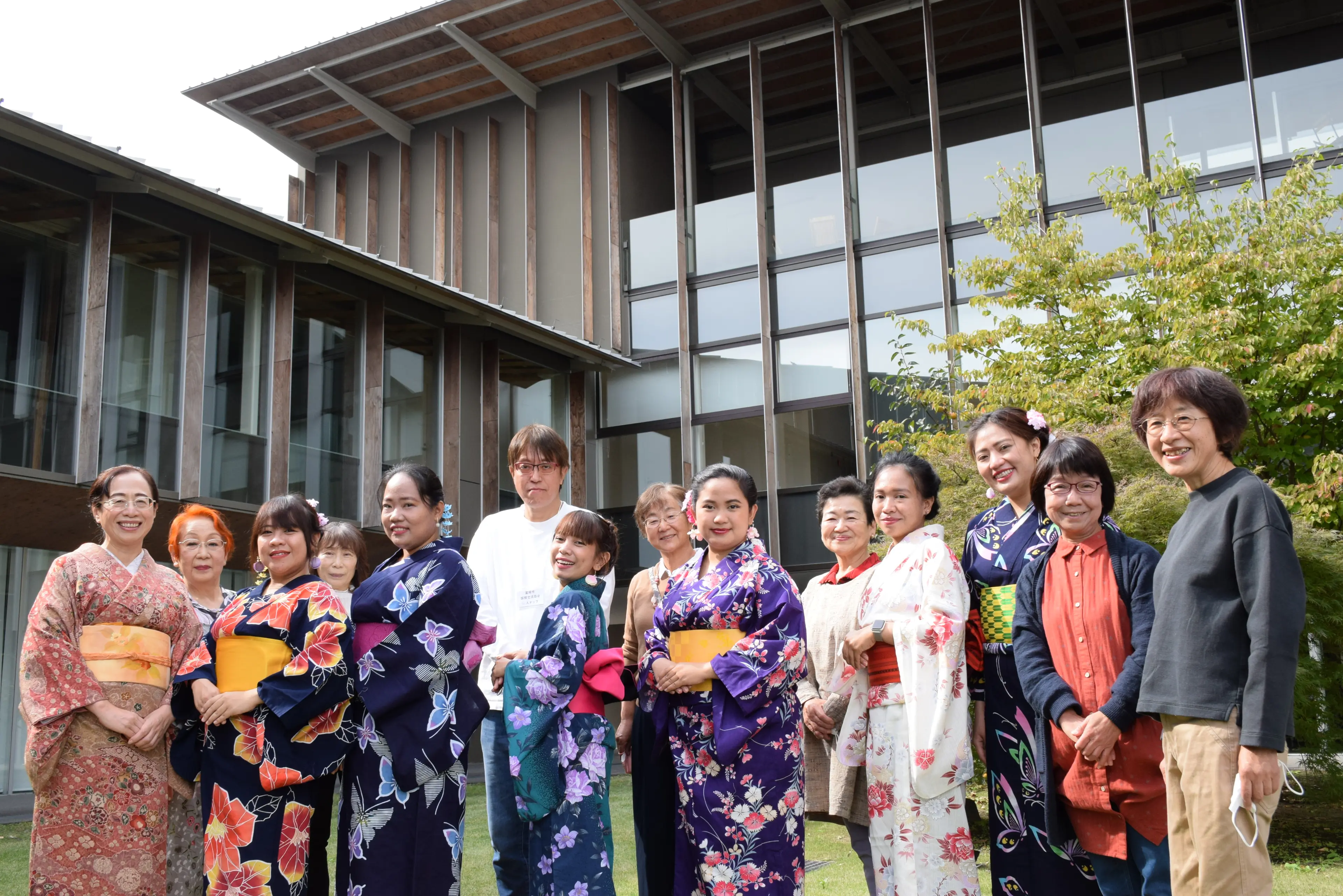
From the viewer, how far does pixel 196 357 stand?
8.94 m

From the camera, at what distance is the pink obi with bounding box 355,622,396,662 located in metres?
3.51

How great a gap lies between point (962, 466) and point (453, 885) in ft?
15.6

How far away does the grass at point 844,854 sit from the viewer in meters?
5.33

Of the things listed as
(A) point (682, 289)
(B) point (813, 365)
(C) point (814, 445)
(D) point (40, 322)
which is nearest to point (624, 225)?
(A) point (682, 289)

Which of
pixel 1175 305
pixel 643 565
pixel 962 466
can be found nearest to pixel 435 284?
pixel 643 565

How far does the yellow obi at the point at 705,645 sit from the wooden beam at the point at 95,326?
20.4ft

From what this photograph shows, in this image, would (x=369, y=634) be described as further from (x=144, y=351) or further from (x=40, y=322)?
(x=144, y=351)

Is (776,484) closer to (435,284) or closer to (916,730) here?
(435,284)

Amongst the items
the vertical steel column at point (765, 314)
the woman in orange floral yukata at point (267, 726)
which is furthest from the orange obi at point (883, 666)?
the vertical steel column at point (765, 314)

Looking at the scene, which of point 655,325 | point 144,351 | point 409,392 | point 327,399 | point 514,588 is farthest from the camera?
point 655,325

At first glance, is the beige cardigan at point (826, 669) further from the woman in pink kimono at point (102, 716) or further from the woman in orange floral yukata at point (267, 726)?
the woman in pink kimono at point (102, 716)

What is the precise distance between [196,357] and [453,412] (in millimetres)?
3139

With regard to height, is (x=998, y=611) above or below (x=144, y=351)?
below

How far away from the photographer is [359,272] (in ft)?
33.2
